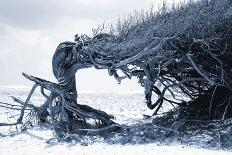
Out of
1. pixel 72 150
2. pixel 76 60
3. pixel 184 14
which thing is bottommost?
pixel 72 150

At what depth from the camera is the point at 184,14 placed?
11898mm

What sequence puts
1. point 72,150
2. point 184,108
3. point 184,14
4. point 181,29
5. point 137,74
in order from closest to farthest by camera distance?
point 72,150 < point 181,29 < point 184,14 < point 137,74 < point 184,108

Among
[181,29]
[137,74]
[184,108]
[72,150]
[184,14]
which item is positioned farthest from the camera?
[184,108]

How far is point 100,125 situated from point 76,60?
209 cm

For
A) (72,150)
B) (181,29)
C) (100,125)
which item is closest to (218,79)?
(181,29)

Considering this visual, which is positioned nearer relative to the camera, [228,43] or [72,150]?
[72,150]

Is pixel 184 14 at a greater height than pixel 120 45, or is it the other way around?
pixel 184 14

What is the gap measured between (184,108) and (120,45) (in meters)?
3.68

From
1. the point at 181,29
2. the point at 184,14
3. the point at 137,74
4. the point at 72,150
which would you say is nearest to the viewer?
the point at 72,150

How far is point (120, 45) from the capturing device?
12.1 metres

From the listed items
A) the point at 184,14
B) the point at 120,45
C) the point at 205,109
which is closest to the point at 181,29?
the point at 184,14

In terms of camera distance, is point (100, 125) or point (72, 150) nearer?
point (72, 150)

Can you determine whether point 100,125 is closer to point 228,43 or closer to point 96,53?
point 96,53

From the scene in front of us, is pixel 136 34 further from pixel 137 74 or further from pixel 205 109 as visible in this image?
pixel 205 109
